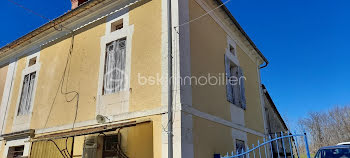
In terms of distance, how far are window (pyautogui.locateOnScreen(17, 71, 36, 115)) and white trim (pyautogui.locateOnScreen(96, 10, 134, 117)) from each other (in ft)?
12.0

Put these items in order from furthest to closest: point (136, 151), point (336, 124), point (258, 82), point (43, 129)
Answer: point (336, 124), point (258, 82), point (43, 129), point (136, 151)

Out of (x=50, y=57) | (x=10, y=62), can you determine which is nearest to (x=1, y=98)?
(x=10, y=62)

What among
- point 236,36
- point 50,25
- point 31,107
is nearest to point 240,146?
point 236,36

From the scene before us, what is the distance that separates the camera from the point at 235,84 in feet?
28.1

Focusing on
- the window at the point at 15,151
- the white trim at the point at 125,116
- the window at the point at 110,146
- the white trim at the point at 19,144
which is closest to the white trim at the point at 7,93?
the white trim at the point at 19,144

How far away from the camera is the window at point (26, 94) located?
891 centimetres

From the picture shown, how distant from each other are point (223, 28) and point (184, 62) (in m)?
3.27

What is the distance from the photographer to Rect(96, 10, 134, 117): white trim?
627cm

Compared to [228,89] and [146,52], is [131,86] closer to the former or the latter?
[146,52]

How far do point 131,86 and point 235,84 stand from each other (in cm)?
388

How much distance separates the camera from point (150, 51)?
245 inches

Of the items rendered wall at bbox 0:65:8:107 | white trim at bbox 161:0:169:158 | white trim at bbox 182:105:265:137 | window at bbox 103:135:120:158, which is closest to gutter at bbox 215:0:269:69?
white trim at bbox 161:0:169:158

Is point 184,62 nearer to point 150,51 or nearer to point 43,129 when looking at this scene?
point 150,51

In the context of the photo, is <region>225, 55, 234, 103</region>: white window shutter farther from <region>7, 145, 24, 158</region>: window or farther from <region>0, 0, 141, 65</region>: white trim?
<region>7, 145, 24, 158</region>: window
